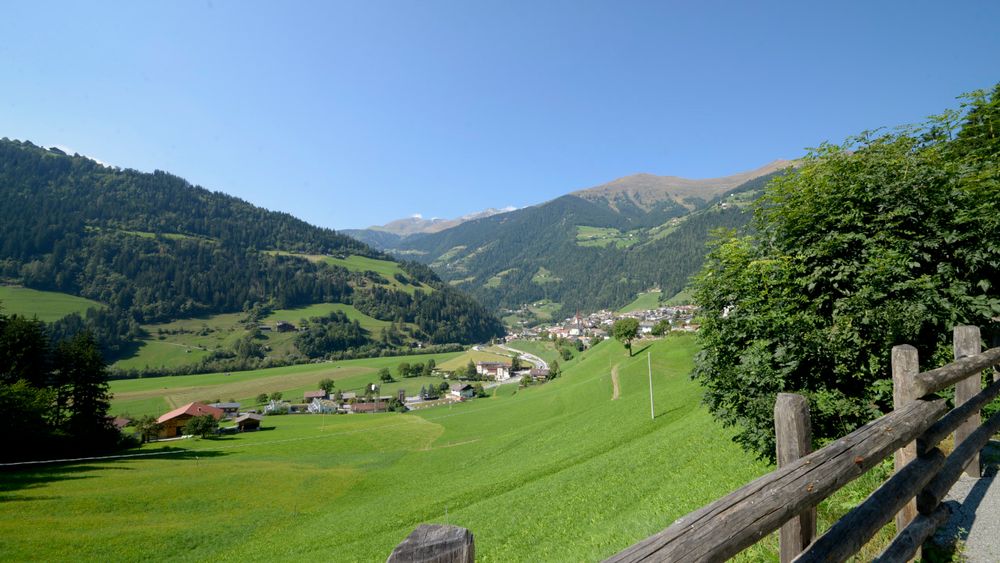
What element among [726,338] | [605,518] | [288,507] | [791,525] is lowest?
[288,507]

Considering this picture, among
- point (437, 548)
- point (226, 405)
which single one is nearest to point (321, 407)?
point (226, 405)

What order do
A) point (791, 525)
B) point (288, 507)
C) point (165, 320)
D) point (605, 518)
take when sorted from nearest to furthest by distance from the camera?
point (791, 525) < point (605, 518) < point (288, 507) < point (165, 320)

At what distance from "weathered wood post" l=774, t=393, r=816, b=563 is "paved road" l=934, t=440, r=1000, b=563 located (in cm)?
287

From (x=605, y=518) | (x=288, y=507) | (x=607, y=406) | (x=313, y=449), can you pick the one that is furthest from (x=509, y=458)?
(x=313, y=449)

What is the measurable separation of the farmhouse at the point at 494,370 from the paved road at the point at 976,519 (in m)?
120

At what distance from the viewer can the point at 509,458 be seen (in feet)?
102

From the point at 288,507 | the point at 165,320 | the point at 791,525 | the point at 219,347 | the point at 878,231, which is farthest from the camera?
the point at 165,320

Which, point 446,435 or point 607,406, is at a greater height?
point 607,406

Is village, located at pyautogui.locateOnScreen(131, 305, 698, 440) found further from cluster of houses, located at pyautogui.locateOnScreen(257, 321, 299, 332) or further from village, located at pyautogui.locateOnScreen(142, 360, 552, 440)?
cluster of houses, located at pyautogui.locateOnScreen(257, 321, 299, 332)

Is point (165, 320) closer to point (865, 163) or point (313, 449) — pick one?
point (313, 449)

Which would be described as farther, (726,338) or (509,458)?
(509,458)

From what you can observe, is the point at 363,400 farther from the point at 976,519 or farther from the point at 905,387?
the point at 905,387

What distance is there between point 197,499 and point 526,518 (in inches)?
1116

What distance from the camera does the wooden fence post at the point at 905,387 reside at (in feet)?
14.0
